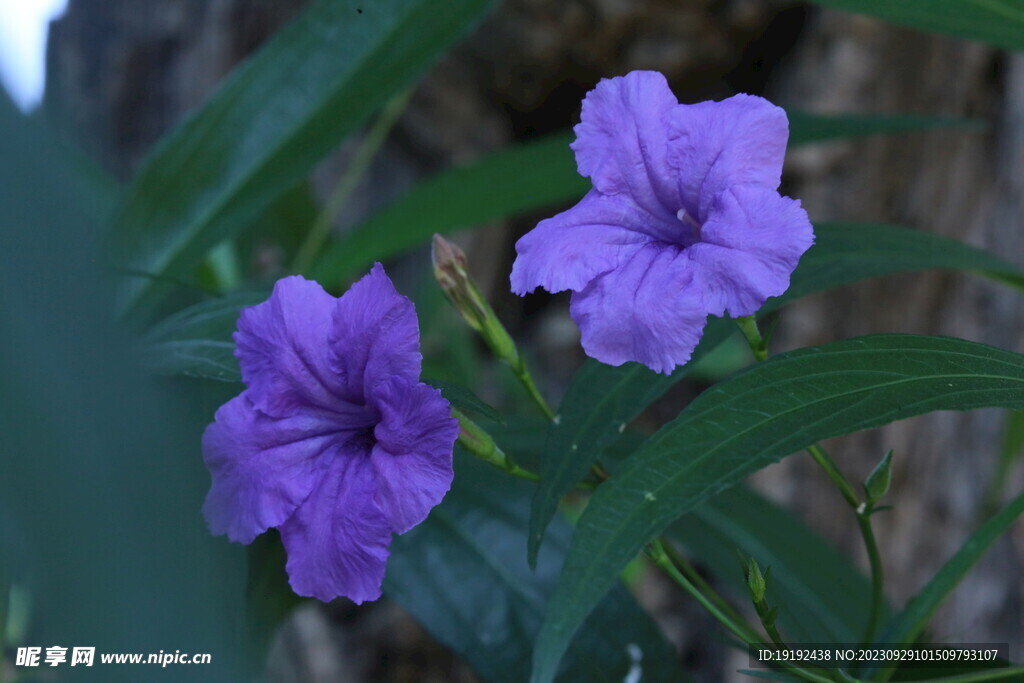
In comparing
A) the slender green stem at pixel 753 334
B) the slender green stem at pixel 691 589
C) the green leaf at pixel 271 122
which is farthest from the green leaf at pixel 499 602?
the green leaf at pixel 271 122

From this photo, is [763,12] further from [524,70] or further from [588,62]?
[524,70]

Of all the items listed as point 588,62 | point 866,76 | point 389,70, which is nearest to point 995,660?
point 389,70

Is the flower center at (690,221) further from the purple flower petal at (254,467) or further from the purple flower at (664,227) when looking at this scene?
the purple flower petal at (254,467)

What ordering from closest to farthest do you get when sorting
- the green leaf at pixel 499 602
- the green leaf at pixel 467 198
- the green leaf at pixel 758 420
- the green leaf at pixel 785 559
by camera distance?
1. the green leaf at pixel 758 420
2. the green leaf at pixel 499 602
3. the green leaf at pixel 785 559
4. the green leaf at pixel 467 198

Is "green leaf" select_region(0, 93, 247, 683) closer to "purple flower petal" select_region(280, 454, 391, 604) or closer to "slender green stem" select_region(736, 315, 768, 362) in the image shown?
"purple flower petal" select_region(280, 454, 391, 604)

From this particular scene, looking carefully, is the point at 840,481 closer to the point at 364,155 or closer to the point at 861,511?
the point at 861,511

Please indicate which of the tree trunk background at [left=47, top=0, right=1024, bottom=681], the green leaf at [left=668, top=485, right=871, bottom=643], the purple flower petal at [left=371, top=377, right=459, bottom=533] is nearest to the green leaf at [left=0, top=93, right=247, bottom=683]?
the purple flower petal at [left=371, top=377, right=459, bottom=533]
